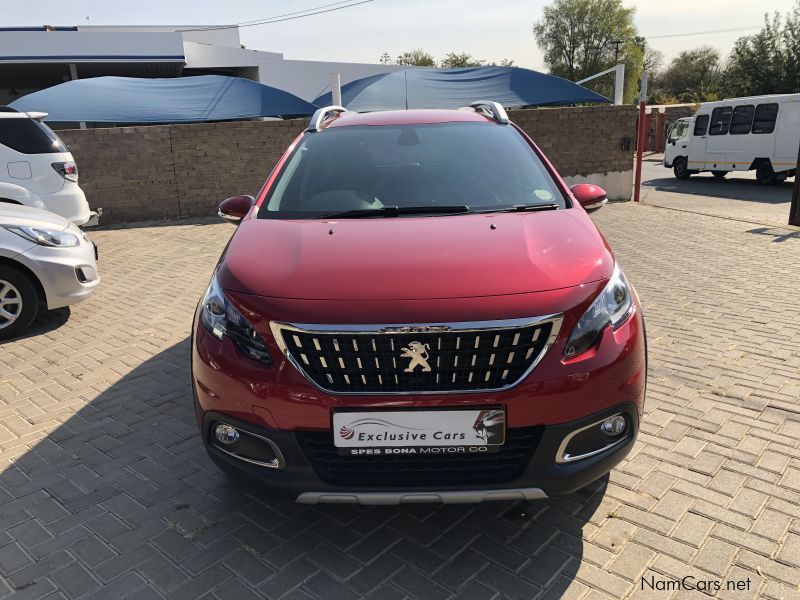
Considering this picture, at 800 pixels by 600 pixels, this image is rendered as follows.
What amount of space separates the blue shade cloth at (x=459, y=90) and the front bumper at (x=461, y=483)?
543 inches

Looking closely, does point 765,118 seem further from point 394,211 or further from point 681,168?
point 394,211

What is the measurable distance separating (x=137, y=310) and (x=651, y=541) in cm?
516

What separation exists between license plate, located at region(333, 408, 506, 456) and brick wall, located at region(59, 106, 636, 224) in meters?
11.0

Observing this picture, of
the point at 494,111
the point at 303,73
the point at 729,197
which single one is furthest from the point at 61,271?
the point at 303,73

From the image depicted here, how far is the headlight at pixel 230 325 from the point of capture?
2301 millimetres

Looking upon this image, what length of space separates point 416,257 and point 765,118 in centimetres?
1968

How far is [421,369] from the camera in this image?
2193mm

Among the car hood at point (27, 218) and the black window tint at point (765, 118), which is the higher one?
the black window tint at point (765, 118)

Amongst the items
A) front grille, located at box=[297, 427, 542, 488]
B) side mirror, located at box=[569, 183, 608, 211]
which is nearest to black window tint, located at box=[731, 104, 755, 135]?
side mirror, located at box=[569, 183, 608, 211]

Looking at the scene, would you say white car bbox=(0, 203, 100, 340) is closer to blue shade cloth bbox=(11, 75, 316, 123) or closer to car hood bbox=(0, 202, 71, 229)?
car hood bbox=(0, 202, 71, 229)

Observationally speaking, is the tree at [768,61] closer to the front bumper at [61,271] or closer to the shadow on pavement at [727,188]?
the shadow on pavement at [727,188]

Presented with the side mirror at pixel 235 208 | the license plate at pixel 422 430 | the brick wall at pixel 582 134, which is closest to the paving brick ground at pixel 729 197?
the brick wall at pixel 582 134

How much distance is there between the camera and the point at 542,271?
93.6 inches

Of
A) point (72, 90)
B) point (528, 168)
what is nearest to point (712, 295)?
point (528, 168)
